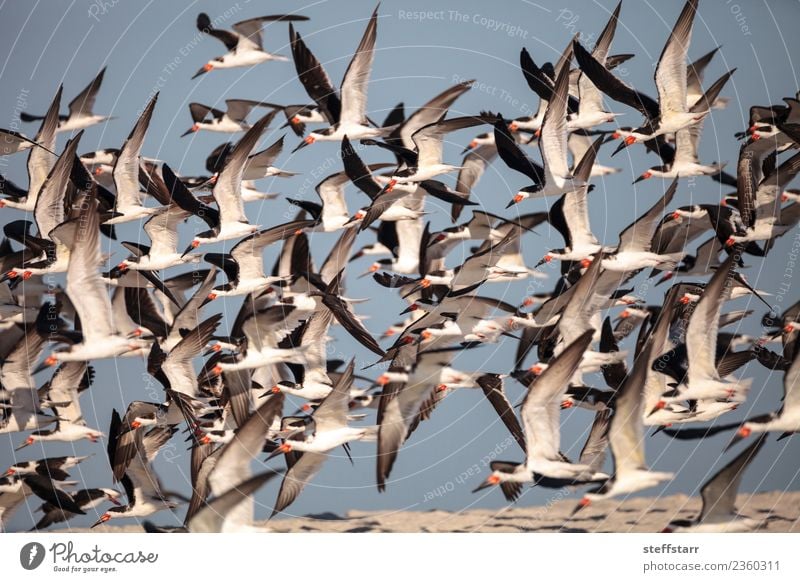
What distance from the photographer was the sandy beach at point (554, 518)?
8836 mm

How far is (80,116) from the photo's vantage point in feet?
29.0

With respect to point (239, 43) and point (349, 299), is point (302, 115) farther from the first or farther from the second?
point (349, 299)

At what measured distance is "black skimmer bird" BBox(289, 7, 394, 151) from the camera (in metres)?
8.84

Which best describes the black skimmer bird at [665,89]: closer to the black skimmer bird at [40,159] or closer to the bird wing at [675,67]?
the bird wing at [675,67]

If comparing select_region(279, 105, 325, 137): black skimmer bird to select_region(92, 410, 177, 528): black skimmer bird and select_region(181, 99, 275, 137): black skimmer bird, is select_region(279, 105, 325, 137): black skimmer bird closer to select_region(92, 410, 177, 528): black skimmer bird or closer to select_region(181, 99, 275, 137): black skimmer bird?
select_region(181, 99, 275, 137): black skimmer bird

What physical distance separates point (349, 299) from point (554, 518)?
260cm

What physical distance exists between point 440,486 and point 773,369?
3155mm

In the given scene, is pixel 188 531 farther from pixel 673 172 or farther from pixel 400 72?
pixel 673 172

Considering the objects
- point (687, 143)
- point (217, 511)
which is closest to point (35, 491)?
point (217, 511)

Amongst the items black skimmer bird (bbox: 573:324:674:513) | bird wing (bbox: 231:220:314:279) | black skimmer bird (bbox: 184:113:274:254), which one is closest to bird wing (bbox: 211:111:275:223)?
black skimmer bird (bbox: 184:113:274:254)

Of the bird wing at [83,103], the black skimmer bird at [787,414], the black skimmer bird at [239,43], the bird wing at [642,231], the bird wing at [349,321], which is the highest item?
the black skimmer bird at [239,43]

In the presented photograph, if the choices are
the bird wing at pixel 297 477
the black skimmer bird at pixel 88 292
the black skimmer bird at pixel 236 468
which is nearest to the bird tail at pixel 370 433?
the bird wing at pixel 297 477
